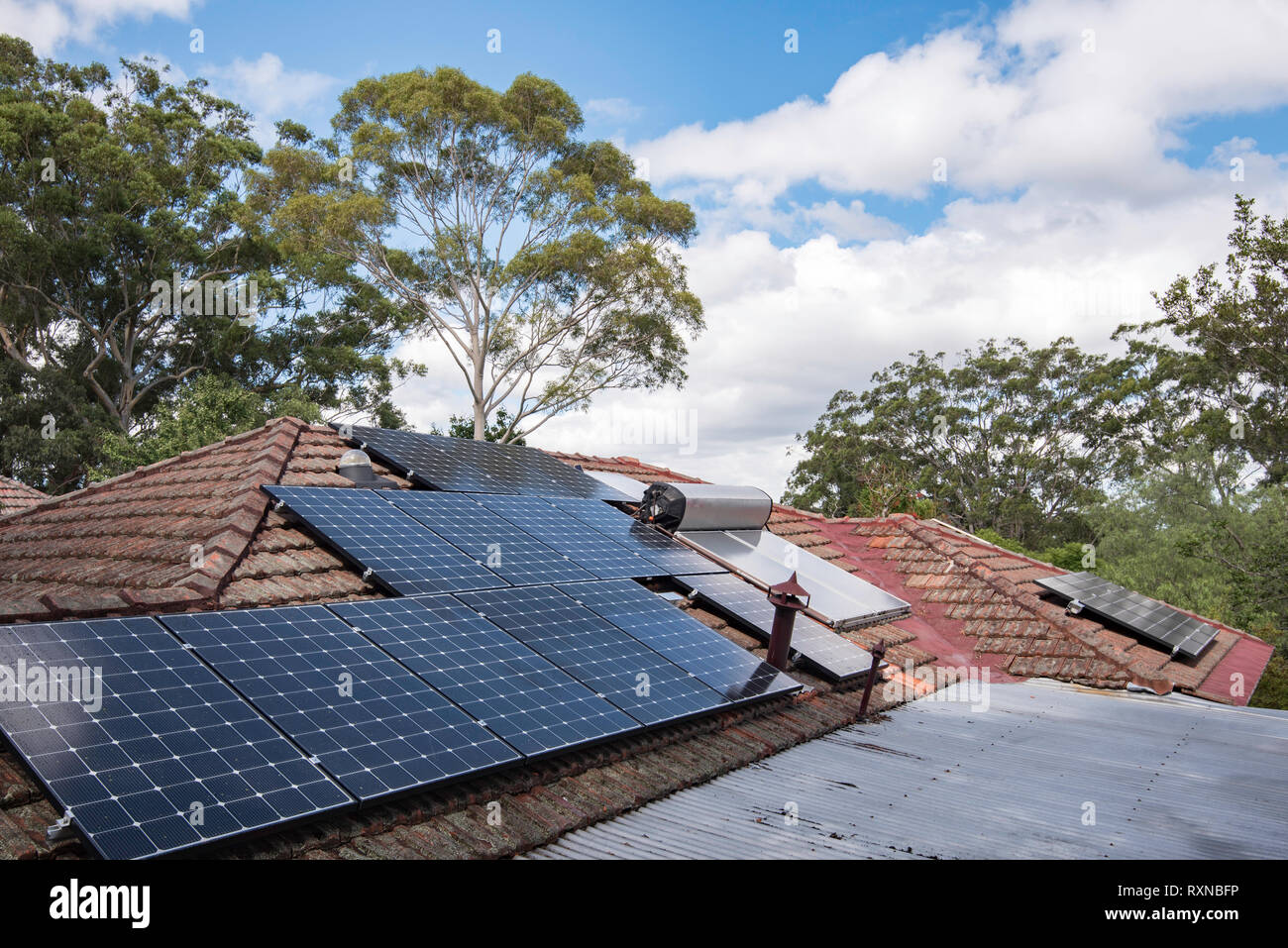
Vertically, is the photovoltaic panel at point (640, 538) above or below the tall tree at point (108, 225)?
below

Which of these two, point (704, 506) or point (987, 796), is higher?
point (704, 506)

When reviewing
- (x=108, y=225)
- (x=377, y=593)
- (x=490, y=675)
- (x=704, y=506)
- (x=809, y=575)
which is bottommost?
(x=809, y=575)

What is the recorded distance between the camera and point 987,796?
6859mm

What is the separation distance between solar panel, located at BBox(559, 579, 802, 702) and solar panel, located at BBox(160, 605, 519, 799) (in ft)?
9.79

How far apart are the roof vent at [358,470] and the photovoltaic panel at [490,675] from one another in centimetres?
400

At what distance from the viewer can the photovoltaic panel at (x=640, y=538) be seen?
12.0 m

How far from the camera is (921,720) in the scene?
31.1ft

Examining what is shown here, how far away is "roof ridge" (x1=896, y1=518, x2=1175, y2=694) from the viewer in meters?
12.6

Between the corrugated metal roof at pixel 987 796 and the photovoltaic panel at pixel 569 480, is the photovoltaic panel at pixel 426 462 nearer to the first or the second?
the photovoltaic panel at pixel 569 480

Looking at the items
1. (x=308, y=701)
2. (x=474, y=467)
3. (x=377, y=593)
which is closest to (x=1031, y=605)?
(x=474, y=467)

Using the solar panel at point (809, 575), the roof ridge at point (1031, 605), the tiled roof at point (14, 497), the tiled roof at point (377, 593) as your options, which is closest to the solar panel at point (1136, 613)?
the tiled roof at point (377, 593)

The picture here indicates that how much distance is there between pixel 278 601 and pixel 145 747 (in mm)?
3003

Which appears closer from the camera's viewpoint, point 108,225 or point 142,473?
point 142,473

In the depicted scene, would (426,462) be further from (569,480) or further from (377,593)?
(377,593)
